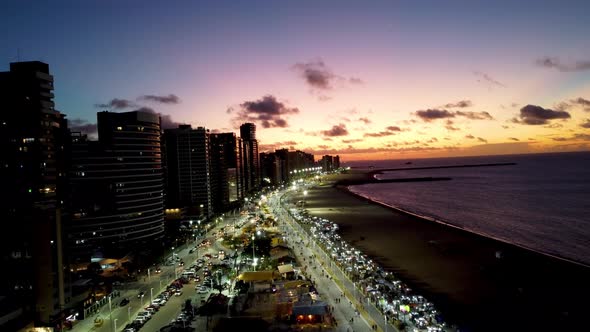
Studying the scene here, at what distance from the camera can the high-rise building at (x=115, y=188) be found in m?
47.7

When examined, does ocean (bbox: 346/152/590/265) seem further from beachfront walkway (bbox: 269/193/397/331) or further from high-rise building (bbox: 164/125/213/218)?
high-rise building (bbox: 164/125/213/218)

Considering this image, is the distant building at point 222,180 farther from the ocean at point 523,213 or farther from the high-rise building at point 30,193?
the high-rise building at point 30,193

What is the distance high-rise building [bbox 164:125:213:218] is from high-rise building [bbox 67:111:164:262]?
3161 cm

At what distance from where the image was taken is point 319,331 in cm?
2462

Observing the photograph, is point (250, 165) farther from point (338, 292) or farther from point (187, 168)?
point (338, 292)

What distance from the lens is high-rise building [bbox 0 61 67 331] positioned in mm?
29141

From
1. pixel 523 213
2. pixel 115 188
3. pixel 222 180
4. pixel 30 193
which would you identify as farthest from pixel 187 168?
pixel 523 213

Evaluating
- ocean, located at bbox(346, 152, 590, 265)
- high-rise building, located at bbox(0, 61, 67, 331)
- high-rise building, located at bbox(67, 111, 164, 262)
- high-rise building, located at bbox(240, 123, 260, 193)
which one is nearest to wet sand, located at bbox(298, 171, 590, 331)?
ocean, located at bbox(346, 152, 590, 265)

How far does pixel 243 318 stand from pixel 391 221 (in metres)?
45.2

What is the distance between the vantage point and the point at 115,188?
49.9 meters

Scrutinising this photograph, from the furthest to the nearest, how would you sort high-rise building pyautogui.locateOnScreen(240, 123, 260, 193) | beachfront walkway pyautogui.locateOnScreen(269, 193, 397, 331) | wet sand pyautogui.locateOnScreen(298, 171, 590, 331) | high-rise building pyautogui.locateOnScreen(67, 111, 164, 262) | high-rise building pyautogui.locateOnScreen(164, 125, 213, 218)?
high-rise building pyautogui.locateOnScreen(240, 123, 260, 193) → high-rise building pyautogui.locateOnScreen(164, 125, 213, 218) → high-rise building pyautogui.locateOnScreen(67, 111, 164, 262) → wet sand pyautogui.locateOnScreen(298, 171, 590, 331) → beachfront walkway pyautogui.locateOnScreen(269, 193, 397, 331)

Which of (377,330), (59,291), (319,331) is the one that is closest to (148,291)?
(59,291)

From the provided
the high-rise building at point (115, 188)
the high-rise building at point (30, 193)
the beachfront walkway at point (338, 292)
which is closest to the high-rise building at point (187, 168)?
the high-rise building at point (115, 188)

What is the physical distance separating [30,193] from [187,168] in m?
55.2
